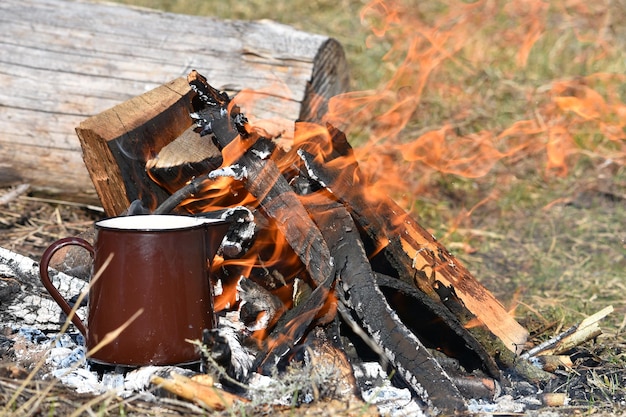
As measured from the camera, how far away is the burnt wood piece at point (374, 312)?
2.25 meters

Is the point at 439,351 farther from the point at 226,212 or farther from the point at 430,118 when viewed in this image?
the point at 430,118

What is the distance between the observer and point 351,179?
271 centimetres

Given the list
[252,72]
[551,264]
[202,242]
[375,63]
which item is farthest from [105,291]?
[375,63]

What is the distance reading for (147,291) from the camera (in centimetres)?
216

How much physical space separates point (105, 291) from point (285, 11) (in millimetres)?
5587

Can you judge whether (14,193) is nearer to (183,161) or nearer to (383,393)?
(183,161)

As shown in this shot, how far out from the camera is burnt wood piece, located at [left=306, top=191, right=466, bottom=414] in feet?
7.38

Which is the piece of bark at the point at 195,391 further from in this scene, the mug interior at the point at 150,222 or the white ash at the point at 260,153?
the white ash at the point at 260,153

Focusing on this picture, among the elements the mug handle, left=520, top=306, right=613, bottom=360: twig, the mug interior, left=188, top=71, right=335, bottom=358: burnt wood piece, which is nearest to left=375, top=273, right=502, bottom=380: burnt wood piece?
left=188, top=71, right=335, bottom=358: burnt wood piece

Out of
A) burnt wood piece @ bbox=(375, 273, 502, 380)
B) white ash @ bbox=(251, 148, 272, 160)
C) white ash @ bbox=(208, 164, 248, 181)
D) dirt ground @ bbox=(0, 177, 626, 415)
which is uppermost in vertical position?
white ash @ bbox=(251, 148, 272, 160)

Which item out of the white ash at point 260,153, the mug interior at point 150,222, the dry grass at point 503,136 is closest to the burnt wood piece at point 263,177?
the white ash at point 260,153

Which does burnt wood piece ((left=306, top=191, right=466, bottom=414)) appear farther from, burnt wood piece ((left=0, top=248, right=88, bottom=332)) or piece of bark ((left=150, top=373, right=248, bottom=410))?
burnt wood piece ((left=0, top=248, right=88, bottom=332))

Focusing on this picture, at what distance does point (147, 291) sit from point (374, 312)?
2.43 feet

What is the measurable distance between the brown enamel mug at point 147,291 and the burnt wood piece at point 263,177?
0.36 m
